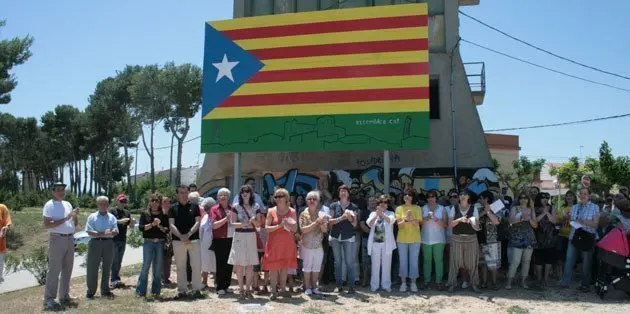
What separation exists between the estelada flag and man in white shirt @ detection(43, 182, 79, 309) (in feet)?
17.2

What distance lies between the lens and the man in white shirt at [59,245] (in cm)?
747

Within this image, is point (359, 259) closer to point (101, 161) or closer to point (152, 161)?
point (152, 161)

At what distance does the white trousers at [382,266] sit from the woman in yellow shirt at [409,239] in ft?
0.94

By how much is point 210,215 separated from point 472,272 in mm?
4468

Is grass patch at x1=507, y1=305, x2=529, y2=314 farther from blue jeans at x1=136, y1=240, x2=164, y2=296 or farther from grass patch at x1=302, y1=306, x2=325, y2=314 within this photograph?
blue jeans at x1=136, y1=240, x2=164, y2=296

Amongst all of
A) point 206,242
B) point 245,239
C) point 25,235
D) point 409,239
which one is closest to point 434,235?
point 409,239

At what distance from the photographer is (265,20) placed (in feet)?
40.8

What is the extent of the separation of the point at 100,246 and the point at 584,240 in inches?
315

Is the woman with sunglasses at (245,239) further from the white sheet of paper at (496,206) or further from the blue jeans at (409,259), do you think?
the white sheet of paper at (496,206)

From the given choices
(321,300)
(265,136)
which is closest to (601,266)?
(321,300)

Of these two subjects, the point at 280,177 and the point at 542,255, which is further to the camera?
the point at 280,177

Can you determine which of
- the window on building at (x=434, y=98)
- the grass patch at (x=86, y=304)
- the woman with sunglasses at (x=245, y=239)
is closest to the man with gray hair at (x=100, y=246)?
the grass patch at (x=86, y=304)

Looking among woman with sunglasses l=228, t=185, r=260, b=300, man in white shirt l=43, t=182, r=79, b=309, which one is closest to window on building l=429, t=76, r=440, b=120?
woman with sunglasses l=228, t=185, r=260, b=300

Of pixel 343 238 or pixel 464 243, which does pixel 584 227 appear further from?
pixel 343 238
